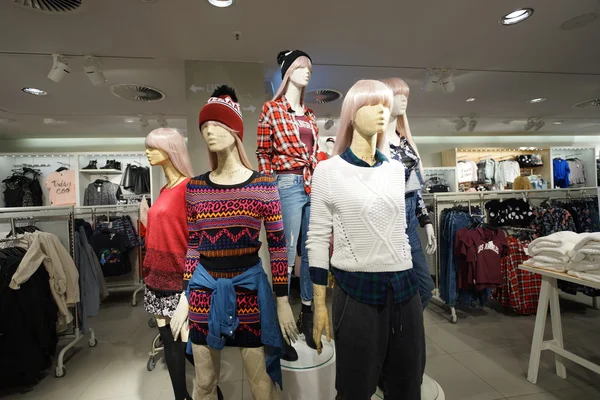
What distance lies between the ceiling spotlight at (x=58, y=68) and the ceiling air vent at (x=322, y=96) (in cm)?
259

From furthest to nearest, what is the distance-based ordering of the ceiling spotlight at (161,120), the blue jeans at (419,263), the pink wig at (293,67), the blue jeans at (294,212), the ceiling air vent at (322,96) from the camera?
the ceiling spotlight at (161,120) < the ceiling air vent at (322,96) < the pink wig at (293,67) < the blue jeans at (294,212) < the blue jeans at (419,263)

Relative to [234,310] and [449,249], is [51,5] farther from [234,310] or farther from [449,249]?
[449,249]

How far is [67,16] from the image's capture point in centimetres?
220

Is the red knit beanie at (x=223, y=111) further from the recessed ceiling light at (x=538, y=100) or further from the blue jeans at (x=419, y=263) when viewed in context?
the recessed ceiling light at (x=538, y=100)

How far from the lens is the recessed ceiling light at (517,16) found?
2.39 metres

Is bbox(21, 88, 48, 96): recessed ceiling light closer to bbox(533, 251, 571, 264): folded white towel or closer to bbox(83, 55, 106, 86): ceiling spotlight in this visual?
bbox(83, 55, 106, 86): ceiling spotlight

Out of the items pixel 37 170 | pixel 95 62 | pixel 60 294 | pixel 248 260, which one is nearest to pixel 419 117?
pixel 95 62

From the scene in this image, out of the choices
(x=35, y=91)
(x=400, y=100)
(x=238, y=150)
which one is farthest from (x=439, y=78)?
(x=35, y=91)

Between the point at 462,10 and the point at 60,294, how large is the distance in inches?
156

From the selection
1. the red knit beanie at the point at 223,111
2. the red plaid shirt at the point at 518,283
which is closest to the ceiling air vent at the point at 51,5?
the red knit beanie at the point at 223,111

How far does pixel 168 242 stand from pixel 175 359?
2.21 feet

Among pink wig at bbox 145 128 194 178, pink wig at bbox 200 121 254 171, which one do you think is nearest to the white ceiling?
pink wig at bbox 145 128 194 178

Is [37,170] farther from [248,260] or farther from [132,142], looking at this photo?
[248,260]

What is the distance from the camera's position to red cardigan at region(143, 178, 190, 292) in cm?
167
